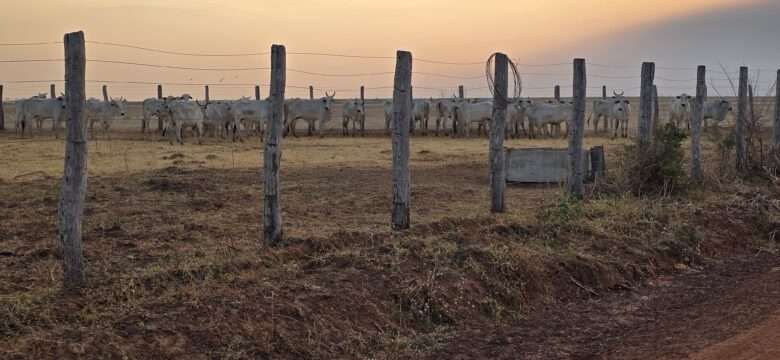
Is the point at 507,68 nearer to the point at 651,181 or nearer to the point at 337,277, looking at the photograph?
the point at 651,181

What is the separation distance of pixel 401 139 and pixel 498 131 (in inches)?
71.9

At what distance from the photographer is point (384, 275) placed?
785 centimetres

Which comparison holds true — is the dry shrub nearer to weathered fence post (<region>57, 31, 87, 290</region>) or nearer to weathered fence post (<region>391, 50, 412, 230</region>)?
weathered fence post (<region>391, 50, 412, 230</region>)

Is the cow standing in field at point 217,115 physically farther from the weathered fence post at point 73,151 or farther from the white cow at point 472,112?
the weathered fence post at point 73,151

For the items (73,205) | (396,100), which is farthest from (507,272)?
(73,205)

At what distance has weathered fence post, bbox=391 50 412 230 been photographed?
9.52m

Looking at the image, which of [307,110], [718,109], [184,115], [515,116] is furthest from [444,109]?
[184,115]

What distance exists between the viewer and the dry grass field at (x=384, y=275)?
6.45 metres

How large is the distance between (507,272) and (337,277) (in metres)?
1.83

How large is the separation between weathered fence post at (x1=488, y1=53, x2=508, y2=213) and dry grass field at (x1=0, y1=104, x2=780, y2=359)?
40cm

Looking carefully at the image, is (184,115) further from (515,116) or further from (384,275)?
(384,275)

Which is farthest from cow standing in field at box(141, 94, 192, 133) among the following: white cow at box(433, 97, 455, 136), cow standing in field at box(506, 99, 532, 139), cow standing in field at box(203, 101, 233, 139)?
cow standing in field at box(506, 99, 532, 139)

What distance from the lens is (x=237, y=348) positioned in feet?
20.5

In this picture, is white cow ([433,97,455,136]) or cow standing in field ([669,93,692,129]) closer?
cow standing in field ([669,93,692,129])
